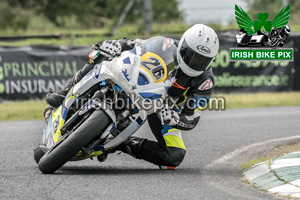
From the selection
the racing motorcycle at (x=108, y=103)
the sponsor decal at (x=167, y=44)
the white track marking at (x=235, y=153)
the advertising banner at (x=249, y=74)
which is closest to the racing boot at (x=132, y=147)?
the racing motorcycle at (x=108, y=103)

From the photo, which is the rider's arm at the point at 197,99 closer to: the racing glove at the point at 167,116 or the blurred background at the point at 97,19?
the racing glove at the point at 167,116

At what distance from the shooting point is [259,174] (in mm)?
5652

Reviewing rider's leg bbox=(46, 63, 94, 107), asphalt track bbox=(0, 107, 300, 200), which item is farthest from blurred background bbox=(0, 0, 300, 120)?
rider's leg bbox=(46, 63, 94, 107)

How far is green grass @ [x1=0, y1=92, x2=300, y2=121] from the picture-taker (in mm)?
11848

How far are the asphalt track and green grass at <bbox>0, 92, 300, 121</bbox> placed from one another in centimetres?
209

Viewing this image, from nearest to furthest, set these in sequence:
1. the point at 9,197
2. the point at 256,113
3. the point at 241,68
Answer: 1. the point at 9,197
2. the point at 256,113
3. the point at 241,68

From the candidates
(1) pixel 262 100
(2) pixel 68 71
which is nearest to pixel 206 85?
(2) pixel 68 71

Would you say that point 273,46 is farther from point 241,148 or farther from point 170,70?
point 170,70

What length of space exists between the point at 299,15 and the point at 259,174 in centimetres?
1296

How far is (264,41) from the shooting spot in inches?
569

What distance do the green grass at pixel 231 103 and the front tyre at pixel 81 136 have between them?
627 cm

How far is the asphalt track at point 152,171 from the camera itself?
4938 mm

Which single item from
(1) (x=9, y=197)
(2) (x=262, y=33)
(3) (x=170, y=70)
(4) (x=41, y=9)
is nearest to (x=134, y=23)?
(2) (x=262, y=33)

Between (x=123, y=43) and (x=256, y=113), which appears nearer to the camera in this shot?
(x=123, y=43)
